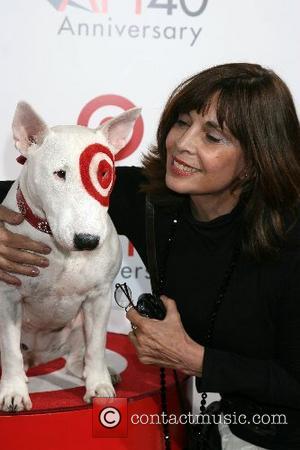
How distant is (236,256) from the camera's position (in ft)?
4.69

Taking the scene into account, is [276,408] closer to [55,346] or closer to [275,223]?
[275,223]

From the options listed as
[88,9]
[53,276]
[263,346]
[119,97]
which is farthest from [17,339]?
[88,9]

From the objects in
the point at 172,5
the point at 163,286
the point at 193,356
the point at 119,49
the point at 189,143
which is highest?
the point at 172,5

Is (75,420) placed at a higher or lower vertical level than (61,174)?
lower

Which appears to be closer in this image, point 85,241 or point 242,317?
point 85,241

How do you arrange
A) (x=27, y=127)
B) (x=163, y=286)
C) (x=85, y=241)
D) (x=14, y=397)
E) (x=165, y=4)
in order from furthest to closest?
(x=165, y=4) < (x=163, y=286) < (x=14, y=397) < (x=27, y=127) < (x=85, y=241)

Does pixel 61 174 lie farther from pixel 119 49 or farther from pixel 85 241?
pixel 119 49

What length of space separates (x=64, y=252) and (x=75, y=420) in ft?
1.18

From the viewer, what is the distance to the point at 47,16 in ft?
6.38

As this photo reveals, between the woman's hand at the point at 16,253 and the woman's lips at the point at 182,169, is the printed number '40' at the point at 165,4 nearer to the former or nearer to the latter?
the woman's lips at the point at 182,169

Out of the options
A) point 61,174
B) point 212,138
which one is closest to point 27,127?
point 61,174

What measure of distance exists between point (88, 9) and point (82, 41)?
0.10 metres

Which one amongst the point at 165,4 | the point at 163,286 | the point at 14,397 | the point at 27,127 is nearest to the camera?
the point at 27,127

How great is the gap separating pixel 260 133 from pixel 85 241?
1.63 ft
